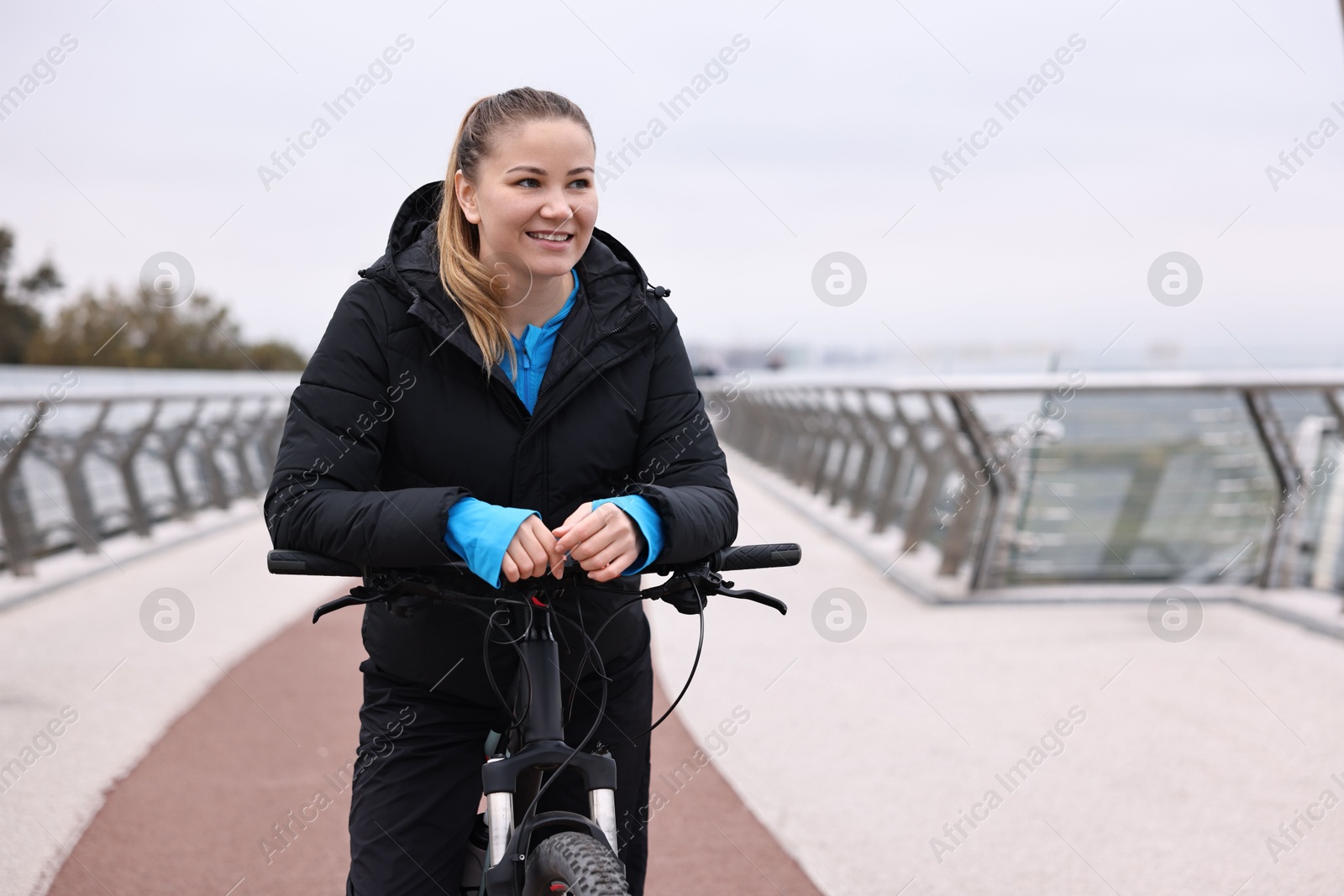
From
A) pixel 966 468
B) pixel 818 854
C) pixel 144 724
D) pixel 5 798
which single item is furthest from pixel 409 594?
pixel 966 468

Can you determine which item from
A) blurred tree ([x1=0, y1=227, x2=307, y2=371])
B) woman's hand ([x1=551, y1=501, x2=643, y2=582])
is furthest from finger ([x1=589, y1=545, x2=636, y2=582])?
blurred tree ([x1=0, y1=227, x2=307, y2=371])

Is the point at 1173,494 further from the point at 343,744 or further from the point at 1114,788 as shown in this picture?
the point at 343,744

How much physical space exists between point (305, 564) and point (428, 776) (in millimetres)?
461

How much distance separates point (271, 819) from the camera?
4.38 m

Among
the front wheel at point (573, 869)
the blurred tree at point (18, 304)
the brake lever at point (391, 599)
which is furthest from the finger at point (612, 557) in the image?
the blurred tree at point (18, 304)

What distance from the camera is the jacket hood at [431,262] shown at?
2.15m

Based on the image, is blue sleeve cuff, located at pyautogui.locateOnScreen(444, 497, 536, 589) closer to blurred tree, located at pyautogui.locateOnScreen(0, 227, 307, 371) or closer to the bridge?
the bridge

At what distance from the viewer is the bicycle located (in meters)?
1.92

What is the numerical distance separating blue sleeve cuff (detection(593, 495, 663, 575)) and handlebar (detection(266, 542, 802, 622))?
36mm

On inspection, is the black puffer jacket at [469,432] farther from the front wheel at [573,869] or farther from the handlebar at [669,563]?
the front wheel at [573,869]

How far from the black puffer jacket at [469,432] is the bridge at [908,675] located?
1.92 m

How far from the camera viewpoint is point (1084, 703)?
5715mm

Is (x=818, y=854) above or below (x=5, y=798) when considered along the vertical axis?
above

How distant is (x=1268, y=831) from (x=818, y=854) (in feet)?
4.90
